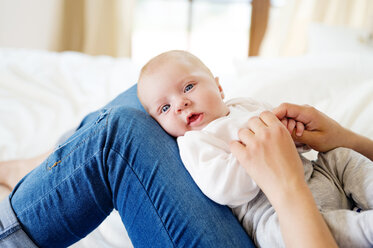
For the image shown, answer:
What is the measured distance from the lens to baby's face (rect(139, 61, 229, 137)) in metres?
0.90

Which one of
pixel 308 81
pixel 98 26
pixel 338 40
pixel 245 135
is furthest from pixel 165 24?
pixel 245 135

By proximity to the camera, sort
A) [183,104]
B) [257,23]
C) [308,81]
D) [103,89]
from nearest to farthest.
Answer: [183,104], [308,81], [103,89], [257,23]

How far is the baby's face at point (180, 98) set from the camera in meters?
0.90

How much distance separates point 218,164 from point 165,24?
315cm

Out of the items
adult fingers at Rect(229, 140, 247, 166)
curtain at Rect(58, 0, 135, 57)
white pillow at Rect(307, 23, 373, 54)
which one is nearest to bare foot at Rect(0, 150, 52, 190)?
adult fingers at Rect(229, 140, 247, 166)

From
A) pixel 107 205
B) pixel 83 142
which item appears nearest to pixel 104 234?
pixel 107 205

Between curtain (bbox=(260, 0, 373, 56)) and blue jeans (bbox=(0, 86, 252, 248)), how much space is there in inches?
105

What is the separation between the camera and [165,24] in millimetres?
3656

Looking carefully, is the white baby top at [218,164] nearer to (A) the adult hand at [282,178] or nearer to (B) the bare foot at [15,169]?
(A) the adult hand at [282,178]

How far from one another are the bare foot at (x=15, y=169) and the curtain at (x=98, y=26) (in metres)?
2.23

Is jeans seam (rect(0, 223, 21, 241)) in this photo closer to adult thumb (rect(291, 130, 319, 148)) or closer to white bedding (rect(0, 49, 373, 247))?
white bedding (rect(0, 49, 373, 247))

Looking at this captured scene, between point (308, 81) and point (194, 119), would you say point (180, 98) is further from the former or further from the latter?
point (308, 81)

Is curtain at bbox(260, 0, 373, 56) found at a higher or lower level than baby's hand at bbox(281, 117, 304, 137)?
higher

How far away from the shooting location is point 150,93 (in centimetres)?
96
